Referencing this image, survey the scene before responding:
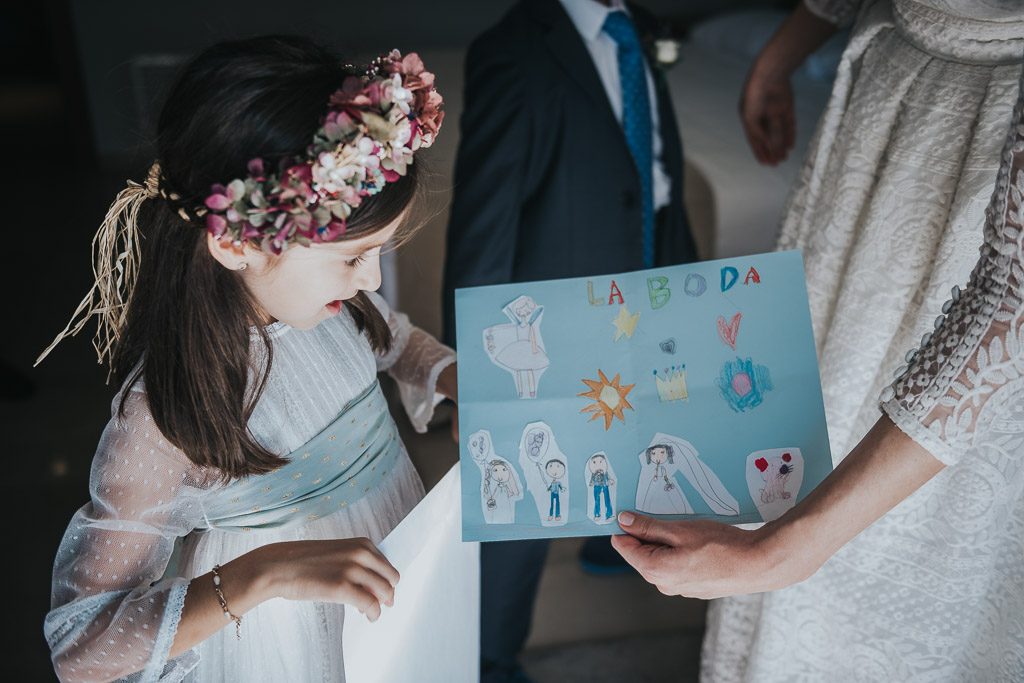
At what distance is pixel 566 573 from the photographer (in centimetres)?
217

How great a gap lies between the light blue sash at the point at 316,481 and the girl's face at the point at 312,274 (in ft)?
0.57

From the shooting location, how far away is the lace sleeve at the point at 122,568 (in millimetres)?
827

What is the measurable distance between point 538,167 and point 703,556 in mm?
940

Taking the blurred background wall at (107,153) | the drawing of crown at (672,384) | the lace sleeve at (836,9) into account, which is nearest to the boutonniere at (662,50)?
the blurred background wall at (107,153)

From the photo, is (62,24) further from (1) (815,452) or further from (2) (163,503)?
(1) (815,452)

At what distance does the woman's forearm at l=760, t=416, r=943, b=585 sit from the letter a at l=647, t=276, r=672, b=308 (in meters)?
0.27

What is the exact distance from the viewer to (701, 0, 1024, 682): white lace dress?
80cm

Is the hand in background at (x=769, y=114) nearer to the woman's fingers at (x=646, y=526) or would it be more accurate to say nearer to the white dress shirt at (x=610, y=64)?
the white dress shirt at (x=610, y=64)

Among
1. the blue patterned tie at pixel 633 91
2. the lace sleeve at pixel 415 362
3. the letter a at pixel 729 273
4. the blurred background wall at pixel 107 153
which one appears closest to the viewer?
the letter a at pixel 729 273

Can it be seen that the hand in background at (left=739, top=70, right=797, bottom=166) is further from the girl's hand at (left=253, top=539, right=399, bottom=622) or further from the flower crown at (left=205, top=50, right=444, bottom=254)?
the girl's hand at (left=253, top=539, right=399, bottom=622)

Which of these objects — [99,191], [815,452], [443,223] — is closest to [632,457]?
[815,452]

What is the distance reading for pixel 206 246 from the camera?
90 cm

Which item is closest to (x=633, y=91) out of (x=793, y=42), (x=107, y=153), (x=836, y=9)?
(x=793, y=42)

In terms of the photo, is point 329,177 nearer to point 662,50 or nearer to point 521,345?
point 521,345
